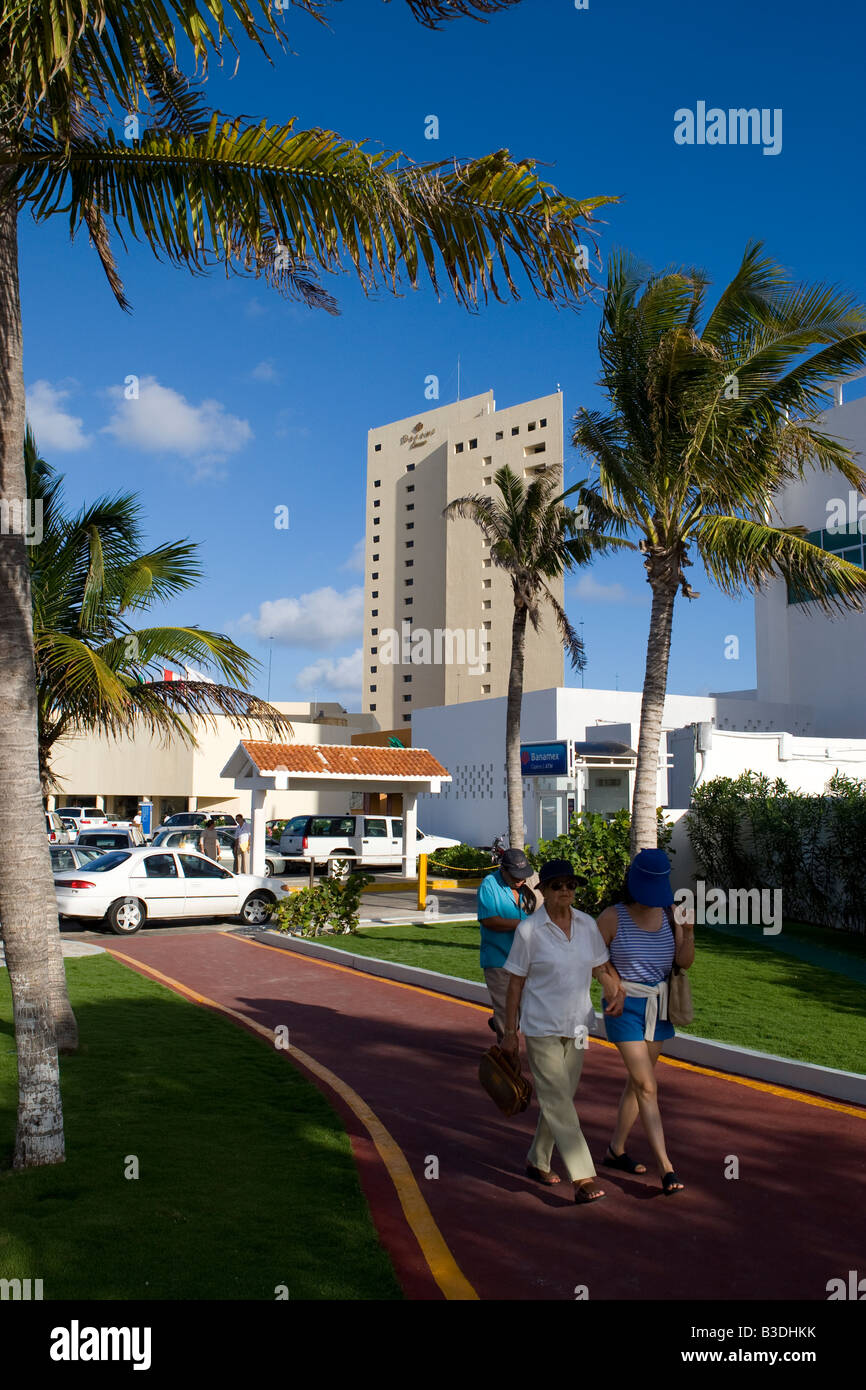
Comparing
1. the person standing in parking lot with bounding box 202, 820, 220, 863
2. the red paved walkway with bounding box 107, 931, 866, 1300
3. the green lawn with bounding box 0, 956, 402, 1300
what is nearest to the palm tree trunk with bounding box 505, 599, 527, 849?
the person standing in parking lot with bounding box 202, 820, 220, 863

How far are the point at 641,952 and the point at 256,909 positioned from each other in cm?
1413

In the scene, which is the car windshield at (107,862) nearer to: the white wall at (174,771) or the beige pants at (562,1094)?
the beige pants at (562,1094)

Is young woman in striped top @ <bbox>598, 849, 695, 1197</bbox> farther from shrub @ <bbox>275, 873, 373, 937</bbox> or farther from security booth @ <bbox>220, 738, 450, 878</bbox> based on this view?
security booth @ <bbox>220, 738, 450, 878</bbox>

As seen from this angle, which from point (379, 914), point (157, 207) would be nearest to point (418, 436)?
point (379, 914)

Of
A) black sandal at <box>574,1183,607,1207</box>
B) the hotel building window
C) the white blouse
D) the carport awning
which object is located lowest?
black sandal at <box>574,1183,607,1207</box>

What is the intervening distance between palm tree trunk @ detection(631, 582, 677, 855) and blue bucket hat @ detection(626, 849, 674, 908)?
302 inches

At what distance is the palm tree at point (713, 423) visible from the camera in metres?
13.2

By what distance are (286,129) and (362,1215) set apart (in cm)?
614

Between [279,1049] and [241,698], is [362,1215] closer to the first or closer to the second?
[279,1049]

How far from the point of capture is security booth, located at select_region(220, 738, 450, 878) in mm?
22000

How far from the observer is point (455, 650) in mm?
76000

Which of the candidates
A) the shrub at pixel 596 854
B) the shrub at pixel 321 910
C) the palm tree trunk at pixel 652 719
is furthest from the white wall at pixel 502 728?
the palm tree trunk at pixel 652 719

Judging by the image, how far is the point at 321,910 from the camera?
661 inches
